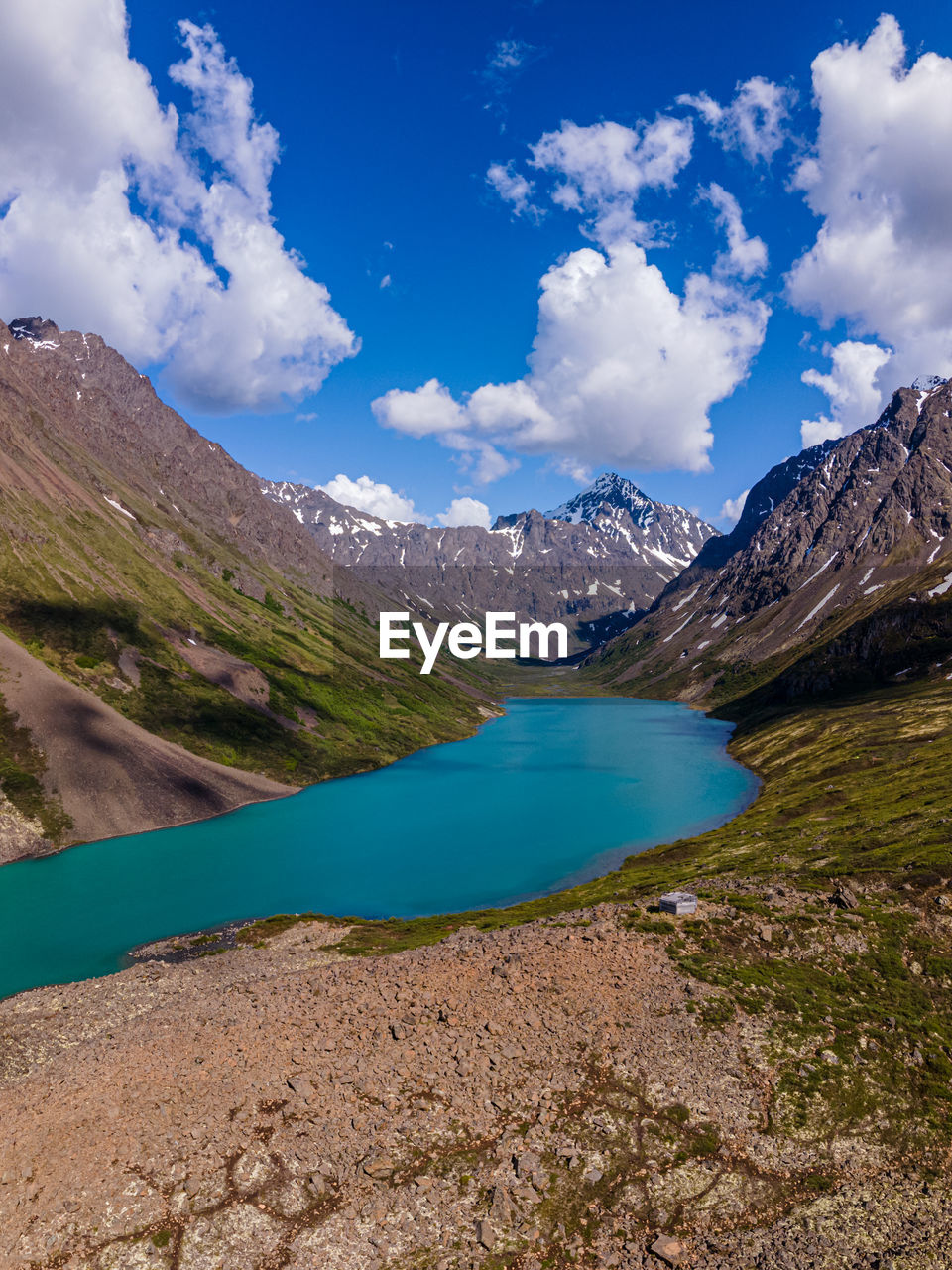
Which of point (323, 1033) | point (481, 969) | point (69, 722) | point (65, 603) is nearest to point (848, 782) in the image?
point (481, 969)

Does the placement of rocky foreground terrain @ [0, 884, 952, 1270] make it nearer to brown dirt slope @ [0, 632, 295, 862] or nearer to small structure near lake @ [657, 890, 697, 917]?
small structure near lake @ [657, 890, 697, 917]

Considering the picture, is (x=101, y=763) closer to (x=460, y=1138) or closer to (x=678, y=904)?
(x=678, y=904)

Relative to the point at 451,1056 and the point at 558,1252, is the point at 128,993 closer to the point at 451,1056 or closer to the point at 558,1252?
the point at 451,1056

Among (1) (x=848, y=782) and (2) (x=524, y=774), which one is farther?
(2) (x=524, y=774)

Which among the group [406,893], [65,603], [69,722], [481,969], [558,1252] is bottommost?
[406,893]

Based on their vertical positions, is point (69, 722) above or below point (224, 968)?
above

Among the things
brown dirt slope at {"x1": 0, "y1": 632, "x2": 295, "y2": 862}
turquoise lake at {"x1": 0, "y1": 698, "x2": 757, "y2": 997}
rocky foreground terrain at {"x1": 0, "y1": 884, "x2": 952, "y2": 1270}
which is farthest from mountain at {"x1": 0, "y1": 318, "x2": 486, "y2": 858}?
rocky foreground terrain at {"x1": 0, "y1": 884, "x2": 952, "y2": 1270}

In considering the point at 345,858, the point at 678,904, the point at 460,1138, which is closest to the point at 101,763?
the point at 345,858
